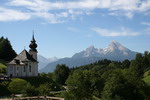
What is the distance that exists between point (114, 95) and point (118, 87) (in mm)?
1684

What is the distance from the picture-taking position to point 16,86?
72812 mm

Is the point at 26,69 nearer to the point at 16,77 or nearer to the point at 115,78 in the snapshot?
the point at 16,77

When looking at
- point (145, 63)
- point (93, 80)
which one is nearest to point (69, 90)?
point (93, 80)

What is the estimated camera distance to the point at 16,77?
270ft

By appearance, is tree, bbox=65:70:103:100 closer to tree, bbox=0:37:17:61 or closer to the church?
the church

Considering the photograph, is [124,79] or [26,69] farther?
[26,69]

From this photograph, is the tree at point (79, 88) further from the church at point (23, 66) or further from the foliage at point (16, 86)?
the church at point (23, 66)

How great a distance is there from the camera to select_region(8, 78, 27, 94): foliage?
70.6m

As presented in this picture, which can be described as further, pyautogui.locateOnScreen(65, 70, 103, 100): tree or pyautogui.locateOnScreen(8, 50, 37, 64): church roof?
pyautogui.locateOnScreen(8, 50, 37, 64): church roof

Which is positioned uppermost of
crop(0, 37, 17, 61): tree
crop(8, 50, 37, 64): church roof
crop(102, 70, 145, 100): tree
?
crop(0, 37, 17, 61): tree

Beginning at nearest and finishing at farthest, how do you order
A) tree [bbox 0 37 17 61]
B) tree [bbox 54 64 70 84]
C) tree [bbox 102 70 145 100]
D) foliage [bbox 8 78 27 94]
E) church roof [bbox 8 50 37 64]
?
tree [bbox 102 70 145 100] → foliage [bbox 8 78 27 94] → church roof [bbox 8 50 37 64] → tree [bbox 0 37 17 61] → tree [bbox 54 64 70 84]

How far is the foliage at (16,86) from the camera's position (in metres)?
70.6

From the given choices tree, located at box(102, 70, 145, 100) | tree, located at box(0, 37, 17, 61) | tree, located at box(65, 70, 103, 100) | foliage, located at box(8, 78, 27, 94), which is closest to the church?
foliage, located at box(8, 78, 27, 94)

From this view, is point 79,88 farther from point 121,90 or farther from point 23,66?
point 23,66
